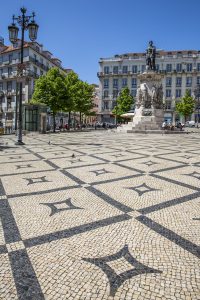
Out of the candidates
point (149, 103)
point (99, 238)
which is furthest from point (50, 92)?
point (99, 238)

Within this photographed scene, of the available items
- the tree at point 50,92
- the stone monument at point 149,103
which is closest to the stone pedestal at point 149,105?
the stone monument at point 149,103

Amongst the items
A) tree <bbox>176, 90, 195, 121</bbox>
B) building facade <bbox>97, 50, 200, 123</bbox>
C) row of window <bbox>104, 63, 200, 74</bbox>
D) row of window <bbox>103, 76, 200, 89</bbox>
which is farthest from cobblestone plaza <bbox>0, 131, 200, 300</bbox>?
row of window <bbox>104, 63, 200, 74</bbox>

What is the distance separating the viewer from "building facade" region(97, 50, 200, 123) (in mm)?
63656

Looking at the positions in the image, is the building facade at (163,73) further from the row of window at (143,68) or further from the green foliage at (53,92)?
the green foliage at (53,92)

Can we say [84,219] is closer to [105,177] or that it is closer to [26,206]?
[26,206]

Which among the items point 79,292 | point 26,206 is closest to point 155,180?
point 26,206

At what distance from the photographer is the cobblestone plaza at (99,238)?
2.42 m

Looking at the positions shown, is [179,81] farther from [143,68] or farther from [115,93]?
[115,93]

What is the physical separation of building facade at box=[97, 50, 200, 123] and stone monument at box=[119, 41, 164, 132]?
1369 inches

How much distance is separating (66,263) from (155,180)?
405cm

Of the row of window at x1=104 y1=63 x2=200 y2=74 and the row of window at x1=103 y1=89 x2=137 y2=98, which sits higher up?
the row of window at x1=104 y1=63 x2=200 y2=74

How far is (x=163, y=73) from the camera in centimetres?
6275

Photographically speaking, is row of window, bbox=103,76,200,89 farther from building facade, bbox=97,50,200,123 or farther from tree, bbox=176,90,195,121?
tree, bbox=176,90,195,121

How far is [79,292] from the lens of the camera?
7.67 ft
